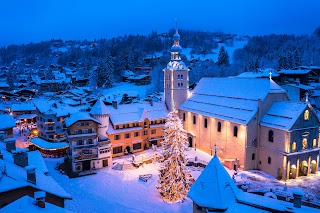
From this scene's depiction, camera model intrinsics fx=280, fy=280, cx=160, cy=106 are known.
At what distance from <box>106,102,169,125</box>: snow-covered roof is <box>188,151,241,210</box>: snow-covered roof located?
29.9 metres

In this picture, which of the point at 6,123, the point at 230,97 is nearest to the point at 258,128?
the point at 230,97

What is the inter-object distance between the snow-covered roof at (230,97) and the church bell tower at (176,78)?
74.4 inches

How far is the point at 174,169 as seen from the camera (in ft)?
110

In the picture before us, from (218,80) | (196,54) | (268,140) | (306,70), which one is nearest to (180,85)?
(218,80)

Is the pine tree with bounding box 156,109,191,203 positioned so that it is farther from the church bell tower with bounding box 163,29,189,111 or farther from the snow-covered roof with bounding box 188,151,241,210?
the church bell tower with bounding box 163,29,189,111

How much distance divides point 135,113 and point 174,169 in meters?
20.5

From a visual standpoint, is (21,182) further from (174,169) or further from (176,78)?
(176,78)

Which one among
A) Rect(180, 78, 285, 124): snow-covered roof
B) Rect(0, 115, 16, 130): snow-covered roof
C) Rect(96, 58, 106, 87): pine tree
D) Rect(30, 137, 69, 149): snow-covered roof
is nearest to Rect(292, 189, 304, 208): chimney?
Rect(180, 78, 285, 124): snow-covered roof

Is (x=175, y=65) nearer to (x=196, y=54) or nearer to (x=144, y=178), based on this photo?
(x=144, y=178)

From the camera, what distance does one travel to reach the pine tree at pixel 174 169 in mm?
33375

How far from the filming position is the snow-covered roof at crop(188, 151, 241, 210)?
63.6 ft

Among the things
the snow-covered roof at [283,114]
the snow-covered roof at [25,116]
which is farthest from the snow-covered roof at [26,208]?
the snow-covered roof at [25,116]

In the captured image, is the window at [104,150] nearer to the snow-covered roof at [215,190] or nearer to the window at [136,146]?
the window at [136,146]

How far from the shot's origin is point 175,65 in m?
55.5
